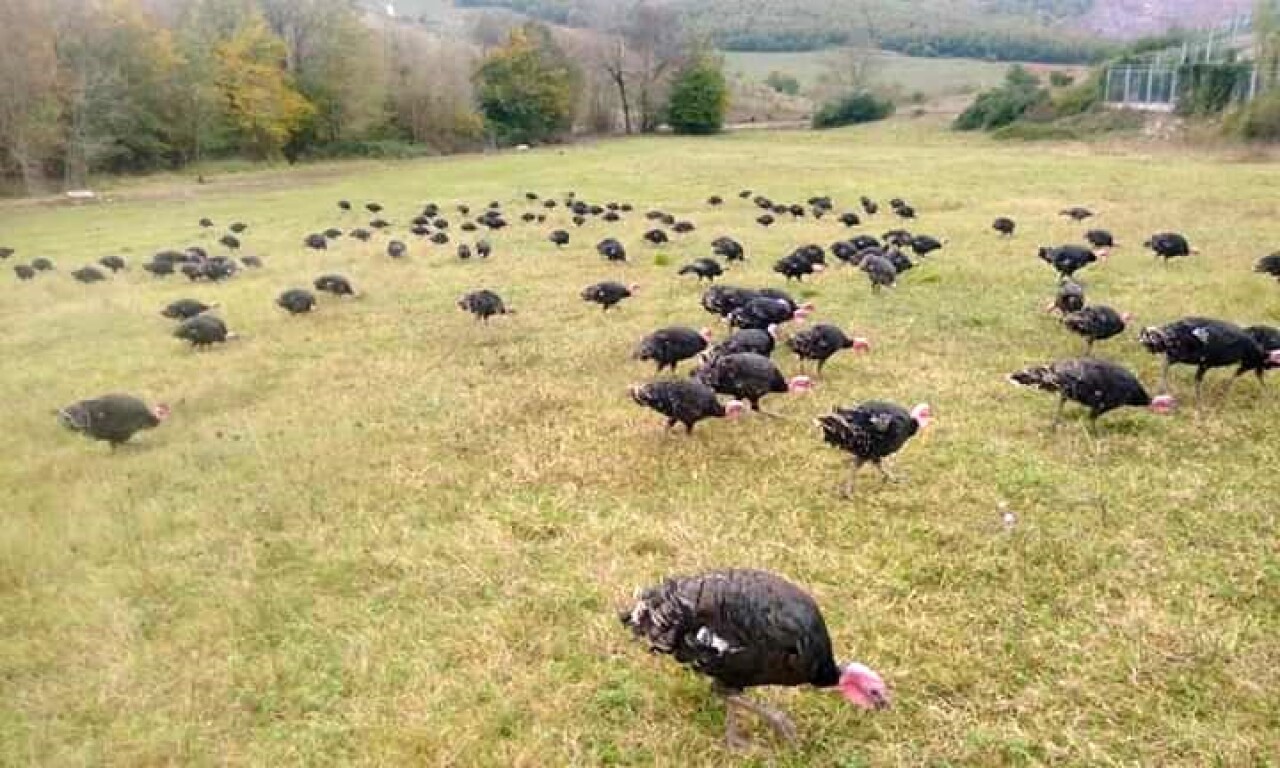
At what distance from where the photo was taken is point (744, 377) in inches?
412

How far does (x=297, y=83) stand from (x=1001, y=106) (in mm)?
46531

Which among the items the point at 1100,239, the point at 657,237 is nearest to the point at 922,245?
the point at 1100,239

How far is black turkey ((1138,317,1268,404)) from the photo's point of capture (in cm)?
1032

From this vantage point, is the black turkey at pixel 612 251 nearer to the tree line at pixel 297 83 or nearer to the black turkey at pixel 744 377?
the black turkey at pixel 744 377

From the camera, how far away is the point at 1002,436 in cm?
1003

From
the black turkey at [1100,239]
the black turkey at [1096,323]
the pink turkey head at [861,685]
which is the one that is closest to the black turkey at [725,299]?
the black turkey at [1096,323]

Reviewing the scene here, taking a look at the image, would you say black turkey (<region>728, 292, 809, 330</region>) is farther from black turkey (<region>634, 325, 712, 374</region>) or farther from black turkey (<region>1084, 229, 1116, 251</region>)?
black turkey (<region>1084, 229, 1116, 251</region>)

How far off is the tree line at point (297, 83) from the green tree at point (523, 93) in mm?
114

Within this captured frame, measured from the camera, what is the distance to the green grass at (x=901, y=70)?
307 ft

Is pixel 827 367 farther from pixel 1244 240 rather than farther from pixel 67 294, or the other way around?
pixel 67 294

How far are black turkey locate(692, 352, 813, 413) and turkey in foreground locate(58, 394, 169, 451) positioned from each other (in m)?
6.81

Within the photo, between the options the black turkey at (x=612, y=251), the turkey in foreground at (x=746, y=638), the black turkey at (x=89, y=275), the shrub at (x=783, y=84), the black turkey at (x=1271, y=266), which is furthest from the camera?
the shrub at (x=783, y=84)

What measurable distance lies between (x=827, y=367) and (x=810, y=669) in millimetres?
7788

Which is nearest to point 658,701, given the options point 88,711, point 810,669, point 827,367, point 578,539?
point 810,669
